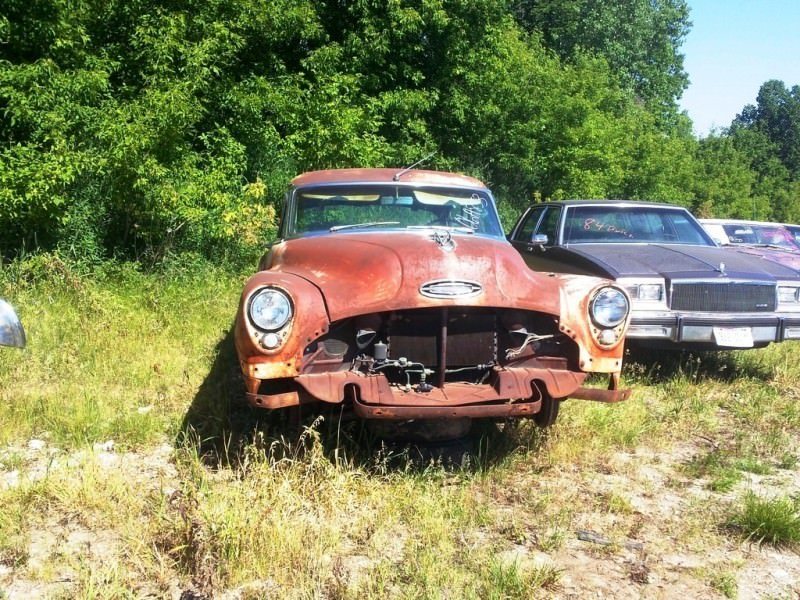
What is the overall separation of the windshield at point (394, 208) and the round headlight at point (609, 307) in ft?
4.03

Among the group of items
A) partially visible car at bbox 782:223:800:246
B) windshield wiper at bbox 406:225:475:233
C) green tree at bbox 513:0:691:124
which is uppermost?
green tree at bbox 513:0:691:124

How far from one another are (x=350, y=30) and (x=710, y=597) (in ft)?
45.1

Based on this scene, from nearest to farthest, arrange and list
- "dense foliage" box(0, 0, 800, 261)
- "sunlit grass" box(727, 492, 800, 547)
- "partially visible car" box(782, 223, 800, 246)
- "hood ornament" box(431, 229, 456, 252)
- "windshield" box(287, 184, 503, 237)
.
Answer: "sunlit grass" box(727, 492, 800, 547), "hood ornament" box(431, 229, 456, 252), "windshield" box(287, 184, 503, 237), "dense foliage" box(0, 0, 800, 261), "partially visible car" box(782, 223, 800, 246)

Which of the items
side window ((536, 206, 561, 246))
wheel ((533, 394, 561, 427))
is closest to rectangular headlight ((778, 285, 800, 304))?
side window ((536, 206, 561, 246))

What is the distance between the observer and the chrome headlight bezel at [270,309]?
3627mm

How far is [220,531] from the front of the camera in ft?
10.4

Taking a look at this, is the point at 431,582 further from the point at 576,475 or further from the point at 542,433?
the point at 542,433

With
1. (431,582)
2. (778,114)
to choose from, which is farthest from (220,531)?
(778,114)

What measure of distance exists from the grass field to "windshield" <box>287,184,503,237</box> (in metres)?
1.46

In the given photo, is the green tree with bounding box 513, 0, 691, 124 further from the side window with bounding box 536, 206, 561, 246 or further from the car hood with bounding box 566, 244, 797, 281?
the car hood with bounding box 566, 244, 797, 281

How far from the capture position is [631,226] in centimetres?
775

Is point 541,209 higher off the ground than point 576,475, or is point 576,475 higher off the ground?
point 541,209

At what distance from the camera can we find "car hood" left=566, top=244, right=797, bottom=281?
630 cm

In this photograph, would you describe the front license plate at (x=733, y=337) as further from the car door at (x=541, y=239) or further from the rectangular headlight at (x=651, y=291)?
the car door at (x=541, y=239)
